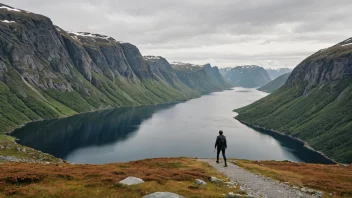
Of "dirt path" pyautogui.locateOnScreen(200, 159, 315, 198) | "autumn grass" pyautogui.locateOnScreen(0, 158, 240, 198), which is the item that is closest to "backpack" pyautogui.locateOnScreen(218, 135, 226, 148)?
"dirt path" pyautogui.locateOnScreen(200, 159, 315, 198)

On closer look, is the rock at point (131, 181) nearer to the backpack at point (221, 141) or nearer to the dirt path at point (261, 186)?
the dirt path at point (261, 186)

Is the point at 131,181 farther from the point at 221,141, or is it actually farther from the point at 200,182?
the point at 221,141

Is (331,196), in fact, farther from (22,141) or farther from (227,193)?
(22,141)

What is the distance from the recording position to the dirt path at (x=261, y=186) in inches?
1320

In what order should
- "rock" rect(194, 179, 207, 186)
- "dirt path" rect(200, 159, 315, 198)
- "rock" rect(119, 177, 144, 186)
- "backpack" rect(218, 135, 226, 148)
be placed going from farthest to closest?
"backpack" rect(218, 135, 226, 148) → "rock" rect(194, 179, 207, 186) → "rock" rect(119, 177, 144, 186) → "dirt path" rect(200, 159, 315, 198)

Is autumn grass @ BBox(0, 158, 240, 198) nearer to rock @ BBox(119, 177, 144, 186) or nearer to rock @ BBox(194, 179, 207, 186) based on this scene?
rock @ BBox(194, 179, 207, 186)

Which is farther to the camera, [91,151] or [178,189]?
[91,151]

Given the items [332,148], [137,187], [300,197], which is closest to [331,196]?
[300,197]

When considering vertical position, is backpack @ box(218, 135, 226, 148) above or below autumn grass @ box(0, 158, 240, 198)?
above

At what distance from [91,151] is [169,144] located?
161ft

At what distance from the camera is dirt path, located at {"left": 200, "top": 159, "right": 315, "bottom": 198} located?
110ft

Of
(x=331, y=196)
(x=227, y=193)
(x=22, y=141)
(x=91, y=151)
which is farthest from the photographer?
(x=22, y=141)

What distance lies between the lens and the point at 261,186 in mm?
37281

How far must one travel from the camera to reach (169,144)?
194625 millimetres
